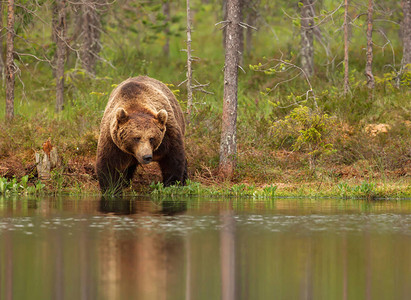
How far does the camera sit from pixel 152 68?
30344 millimetres

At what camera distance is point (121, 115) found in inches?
527

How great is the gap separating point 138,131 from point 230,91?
Result: 12.0 feet

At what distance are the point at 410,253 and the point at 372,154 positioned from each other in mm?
8942

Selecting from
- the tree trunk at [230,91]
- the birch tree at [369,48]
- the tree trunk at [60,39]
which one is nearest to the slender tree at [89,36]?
the tree trunk at [60,39]

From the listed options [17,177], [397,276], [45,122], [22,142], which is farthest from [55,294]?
[45,122]

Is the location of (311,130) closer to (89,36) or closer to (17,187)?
(17,187)

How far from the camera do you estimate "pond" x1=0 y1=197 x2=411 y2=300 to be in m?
6.18

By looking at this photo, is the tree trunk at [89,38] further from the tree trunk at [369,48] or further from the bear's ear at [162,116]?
the bear's ear at [162,116]

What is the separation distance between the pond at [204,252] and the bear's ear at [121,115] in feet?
5.98

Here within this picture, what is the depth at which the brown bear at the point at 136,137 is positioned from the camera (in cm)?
1339

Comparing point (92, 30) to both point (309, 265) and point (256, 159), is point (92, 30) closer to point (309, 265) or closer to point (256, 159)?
point (256, 159)

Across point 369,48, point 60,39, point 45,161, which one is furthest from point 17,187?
point 369,48

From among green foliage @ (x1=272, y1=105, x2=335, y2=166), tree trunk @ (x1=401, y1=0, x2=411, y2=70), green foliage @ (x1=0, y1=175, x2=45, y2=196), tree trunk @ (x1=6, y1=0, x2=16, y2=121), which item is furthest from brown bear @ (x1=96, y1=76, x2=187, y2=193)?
tree trunk @ (x1=401, y1=0, x2=411, y2=70)

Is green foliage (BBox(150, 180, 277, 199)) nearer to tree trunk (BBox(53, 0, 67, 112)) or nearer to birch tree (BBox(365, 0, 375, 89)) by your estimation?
birch tree (BBox(365, 0, 375, 89))
